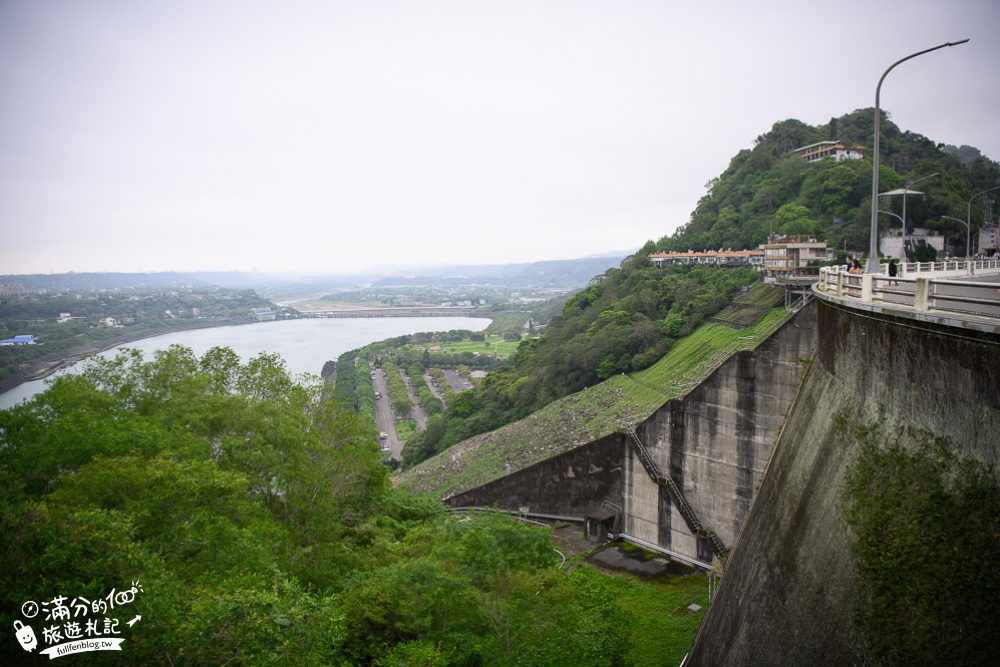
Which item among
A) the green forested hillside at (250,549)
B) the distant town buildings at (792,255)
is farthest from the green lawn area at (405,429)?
the green forested hillside at (250,549)

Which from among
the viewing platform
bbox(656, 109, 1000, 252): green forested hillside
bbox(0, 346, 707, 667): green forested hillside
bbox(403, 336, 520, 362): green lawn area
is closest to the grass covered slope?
bbox(0, 346, 707, 667): green forested hillside

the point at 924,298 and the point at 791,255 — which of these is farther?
the point at 791,255

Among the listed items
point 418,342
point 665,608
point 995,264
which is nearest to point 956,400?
point 665,608

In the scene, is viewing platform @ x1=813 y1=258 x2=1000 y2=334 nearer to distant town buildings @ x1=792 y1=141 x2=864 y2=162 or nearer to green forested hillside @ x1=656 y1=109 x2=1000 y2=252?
green forested hillside @ x1=656 y1=109 x2=1000 y2=252

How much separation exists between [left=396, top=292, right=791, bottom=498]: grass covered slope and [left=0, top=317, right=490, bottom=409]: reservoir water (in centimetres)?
757

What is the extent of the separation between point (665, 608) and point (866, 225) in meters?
28.8

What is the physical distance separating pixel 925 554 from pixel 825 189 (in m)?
42.6

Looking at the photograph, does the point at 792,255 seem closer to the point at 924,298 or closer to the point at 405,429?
the point at 924,298

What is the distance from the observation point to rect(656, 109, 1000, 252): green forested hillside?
33219 millimetres

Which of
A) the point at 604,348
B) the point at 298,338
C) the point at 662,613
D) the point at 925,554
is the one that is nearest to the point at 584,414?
the point at 604,348

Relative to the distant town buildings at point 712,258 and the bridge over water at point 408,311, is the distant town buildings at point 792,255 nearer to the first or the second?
the distant town buildings at point 712,258

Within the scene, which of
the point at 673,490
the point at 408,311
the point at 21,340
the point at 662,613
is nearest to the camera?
the point at 662,613

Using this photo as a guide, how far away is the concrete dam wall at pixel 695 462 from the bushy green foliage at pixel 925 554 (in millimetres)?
8664

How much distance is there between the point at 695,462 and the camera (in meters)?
15.5
